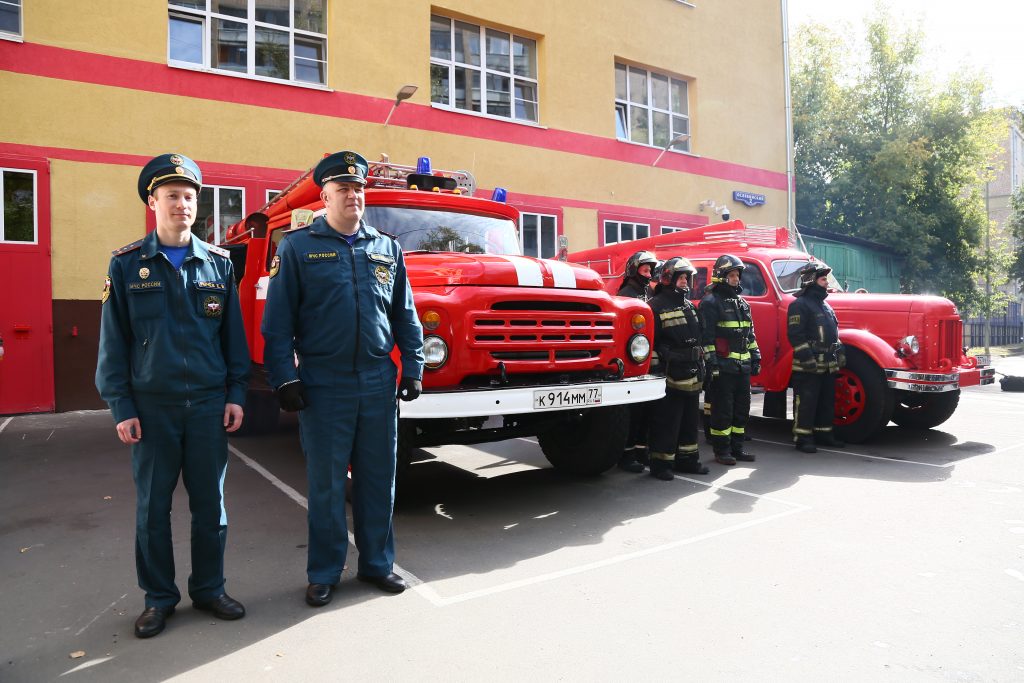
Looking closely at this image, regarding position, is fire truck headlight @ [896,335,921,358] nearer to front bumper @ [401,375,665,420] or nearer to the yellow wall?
front bumper @ [401,375,665,420]

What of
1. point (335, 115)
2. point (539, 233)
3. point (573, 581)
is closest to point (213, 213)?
point (335, 115)

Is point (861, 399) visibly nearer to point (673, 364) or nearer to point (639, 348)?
point (673, 364)

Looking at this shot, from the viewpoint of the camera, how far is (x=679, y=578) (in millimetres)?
3857

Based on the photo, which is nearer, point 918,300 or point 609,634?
point 609,634

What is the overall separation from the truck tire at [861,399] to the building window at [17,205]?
10.8 metres

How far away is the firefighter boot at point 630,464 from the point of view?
6.43 m

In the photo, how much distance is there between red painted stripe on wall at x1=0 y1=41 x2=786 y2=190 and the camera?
10.0 meters

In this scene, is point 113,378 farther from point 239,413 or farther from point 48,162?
point 48,162

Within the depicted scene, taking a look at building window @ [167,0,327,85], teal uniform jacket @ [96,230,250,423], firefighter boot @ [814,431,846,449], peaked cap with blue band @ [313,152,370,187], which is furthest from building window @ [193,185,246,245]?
firefighter boot @ [814,431,846,449]

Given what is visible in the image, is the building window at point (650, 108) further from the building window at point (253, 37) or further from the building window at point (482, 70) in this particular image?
the building window at point (253, 37)

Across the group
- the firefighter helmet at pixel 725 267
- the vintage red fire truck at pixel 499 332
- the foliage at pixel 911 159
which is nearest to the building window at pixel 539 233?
the firefighter helmet at pixel 725 267

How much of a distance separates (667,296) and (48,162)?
9.01 metres

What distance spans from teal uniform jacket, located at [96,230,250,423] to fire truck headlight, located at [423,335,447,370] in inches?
53.6

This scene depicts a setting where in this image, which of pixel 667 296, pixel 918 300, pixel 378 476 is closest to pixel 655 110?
pixel 918 300
